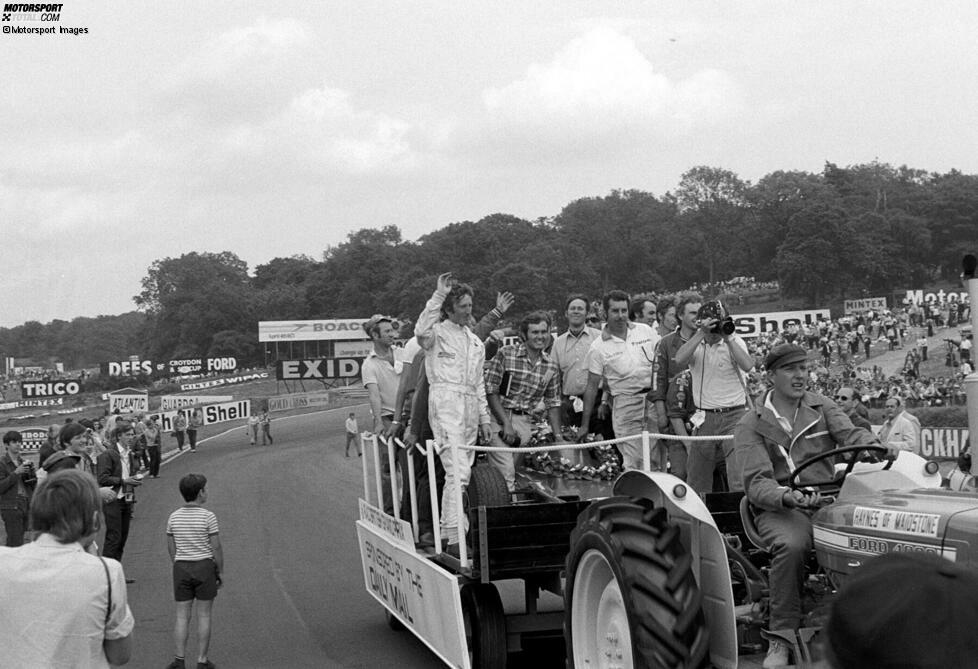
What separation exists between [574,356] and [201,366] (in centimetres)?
11328

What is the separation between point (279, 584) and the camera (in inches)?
511

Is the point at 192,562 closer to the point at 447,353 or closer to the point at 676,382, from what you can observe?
the point at 447,353

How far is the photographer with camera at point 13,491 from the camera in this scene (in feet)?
39.5

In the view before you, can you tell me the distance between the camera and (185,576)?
8.65 meters

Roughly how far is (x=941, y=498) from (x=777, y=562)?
78cm

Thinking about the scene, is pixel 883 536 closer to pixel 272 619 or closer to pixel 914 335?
pixel 272 619

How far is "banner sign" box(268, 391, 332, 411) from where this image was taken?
6650cm

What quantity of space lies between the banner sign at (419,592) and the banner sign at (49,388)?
95.3m

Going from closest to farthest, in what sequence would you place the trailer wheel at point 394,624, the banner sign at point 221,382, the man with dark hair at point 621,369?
1. the man with dark hair at point 621,369
2. the trailer wheel at point 394,624
3. the banner sign at point 221,382

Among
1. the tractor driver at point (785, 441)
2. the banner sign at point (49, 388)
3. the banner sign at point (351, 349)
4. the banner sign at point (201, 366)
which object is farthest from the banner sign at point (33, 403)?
the tractor driver at point (785, 441)

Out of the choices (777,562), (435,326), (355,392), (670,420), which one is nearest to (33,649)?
(777,562)

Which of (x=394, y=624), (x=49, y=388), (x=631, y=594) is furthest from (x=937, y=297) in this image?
(x=49, y=388)

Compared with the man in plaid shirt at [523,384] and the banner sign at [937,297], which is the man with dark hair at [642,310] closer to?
the man in plaid shirt at [523,384]

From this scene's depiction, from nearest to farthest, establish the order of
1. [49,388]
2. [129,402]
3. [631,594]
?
[631,594] → [129,402] → [49,388]
